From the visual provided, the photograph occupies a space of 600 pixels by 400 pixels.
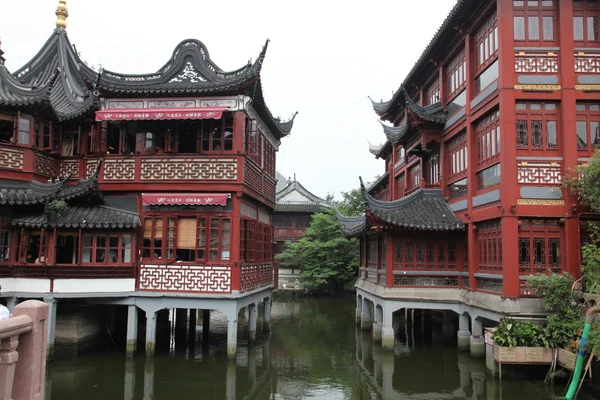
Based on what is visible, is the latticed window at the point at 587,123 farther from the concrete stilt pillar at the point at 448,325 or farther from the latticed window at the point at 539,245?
the concrete stilt pillar at the point at 448,325

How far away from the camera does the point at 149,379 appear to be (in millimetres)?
14195

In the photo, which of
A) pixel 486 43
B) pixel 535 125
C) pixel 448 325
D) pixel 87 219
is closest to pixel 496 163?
pixel 535 125

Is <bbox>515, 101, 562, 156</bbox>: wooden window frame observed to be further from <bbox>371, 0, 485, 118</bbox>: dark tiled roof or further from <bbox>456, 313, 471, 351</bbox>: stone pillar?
<bbox>456, 313, 471, 351</bbox>: stone pillar

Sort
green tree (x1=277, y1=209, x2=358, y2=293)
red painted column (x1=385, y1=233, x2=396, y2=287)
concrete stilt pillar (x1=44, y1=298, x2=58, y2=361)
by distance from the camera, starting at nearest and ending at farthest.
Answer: concrete stilt pillar (x1=44, y1=298, x2=58, y2=361), red painted column (x1=385, y1=233, x2=396, y2=287), green tree (x1=277, y1=209, x2=358, y2=293)

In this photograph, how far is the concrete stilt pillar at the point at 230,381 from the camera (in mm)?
13148

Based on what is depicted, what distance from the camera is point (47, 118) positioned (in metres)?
17.3

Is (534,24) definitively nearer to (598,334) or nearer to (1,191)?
(598,334)

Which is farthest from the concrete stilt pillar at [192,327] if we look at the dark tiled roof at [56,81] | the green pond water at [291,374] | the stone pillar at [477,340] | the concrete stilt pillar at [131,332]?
the stone pillar at [477,340]

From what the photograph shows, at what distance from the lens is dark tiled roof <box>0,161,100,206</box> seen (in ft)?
51.4

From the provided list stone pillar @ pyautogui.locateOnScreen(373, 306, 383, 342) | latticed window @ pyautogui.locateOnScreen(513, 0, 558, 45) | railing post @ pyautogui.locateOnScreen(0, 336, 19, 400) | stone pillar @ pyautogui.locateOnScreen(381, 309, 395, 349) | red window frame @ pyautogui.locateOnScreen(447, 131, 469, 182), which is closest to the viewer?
railing post @ pyautogui.locateOnScreen(0, 336, 19, 400)

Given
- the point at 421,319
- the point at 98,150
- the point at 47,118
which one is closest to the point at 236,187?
the point at 98,150

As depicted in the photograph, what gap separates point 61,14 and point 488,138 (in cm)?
1711

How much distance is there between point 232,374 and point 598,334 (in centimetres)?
919

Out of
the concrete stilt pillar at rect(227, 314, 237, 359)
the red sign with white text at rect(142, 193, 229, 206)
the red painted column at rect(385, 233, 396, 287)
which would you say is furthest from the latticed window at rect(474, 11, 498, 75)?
the concrete stilt pillar at rect(227, 314, 237, 359)
